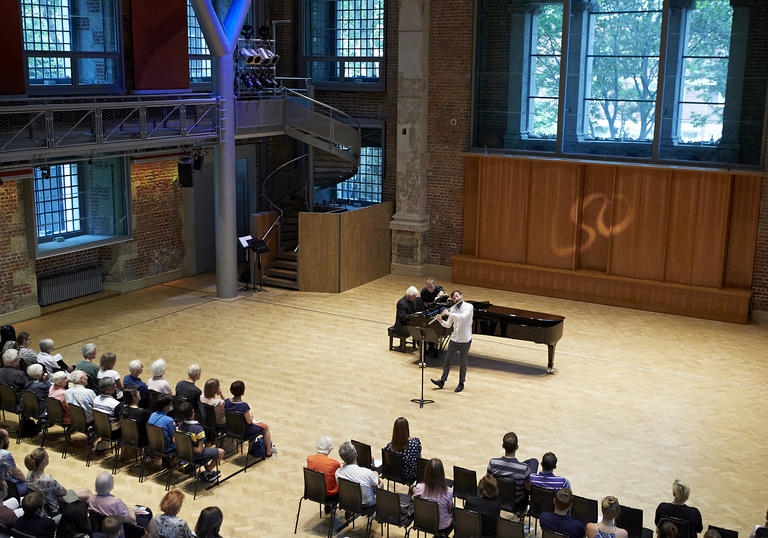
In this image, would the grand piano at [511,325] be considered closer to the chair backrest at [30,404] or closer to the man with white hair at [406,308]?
the man with white hair at [406,308]

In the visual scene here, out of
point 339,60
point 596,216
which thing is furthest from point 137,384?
point 339,60

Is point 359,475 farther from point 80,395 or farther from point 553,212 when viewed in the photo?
point 553,212

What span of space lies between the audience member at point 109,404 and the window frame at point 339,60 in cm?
1186

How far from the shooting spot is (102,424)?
10180 millimetres

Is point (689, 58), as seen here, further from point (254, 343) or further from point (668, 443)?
point (254, 343)

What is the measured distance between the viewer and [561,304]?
18.0 meters

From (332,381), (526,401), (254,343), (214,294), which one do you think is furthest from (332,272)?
(526,401)

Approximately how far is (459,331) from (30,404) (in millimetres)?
Answer: 5796

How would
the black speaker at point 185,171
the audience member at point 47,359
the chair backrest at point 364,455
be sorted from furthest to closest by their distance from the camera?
1. the black speaker at point 185,171
2. the audience member at point 47,359
3. the chair backrest at point 364,455

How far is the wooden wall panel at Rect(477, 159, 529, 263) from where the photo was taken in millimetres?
18766

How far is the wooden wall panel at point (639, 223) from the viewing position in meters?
17.2

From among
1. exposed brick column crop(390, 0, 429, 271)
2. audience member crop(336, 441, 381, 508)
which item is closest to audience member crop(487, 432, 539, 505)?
audience member crop(336, 441, 381, 508)

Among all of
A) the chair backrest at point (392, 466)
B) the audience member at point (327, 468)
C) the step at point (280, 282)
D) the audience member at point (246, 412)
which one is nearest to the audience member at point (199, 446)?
the audience member at point (246, 412)

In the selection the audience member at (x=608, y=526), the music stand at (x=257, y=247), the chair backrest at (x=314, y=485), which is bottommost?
the chair backrest at (x=314, y=485)
